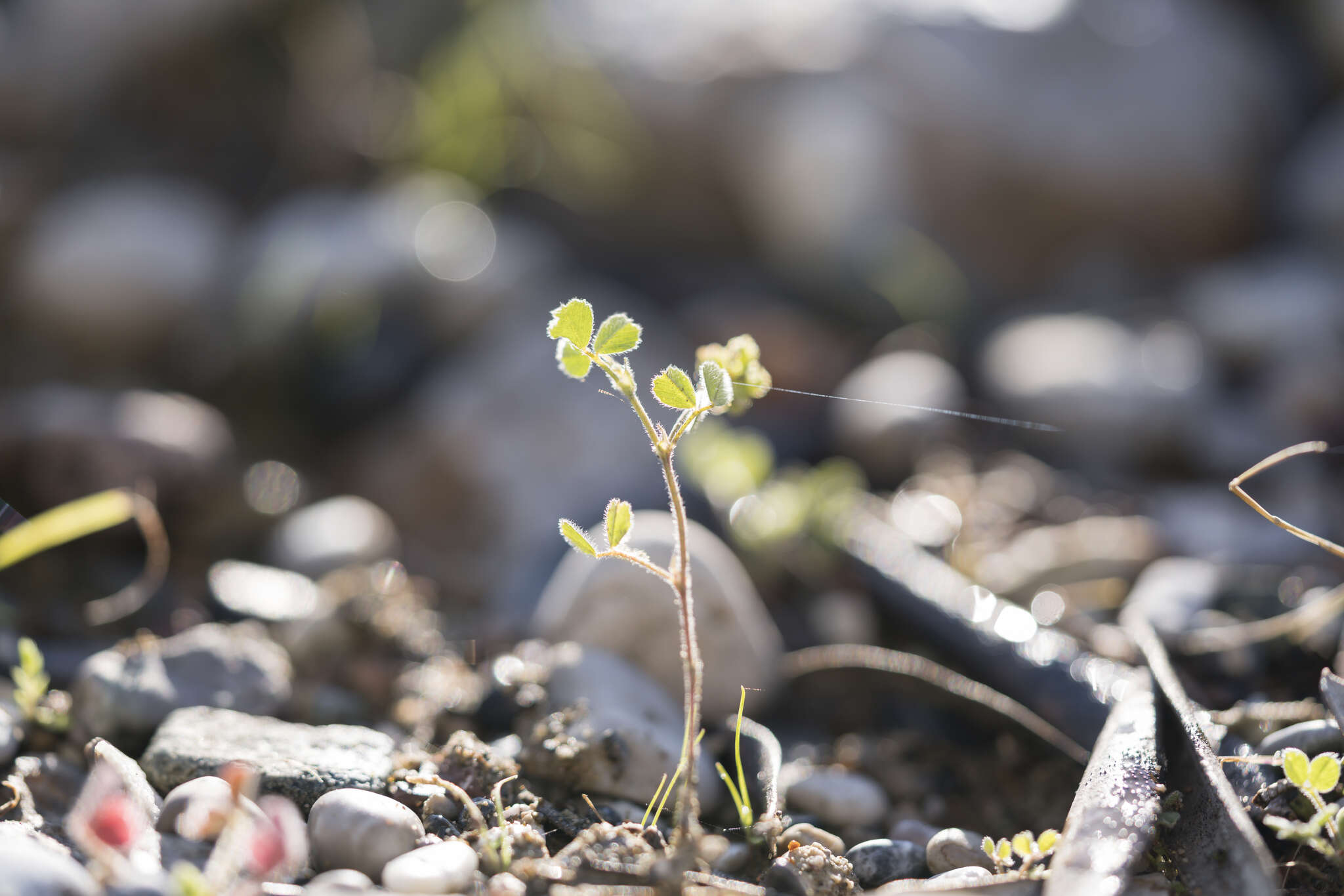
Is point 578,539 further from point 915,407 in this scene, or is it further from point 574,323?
point 915,407

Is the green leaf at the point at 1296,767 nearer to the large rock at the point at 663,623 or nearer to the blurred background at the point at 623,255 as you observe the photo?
the large rock at the point at 663,623

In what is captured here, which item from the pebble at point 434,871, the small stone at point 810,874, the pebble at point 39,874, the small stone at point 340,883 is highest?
the small stone at point 810,874

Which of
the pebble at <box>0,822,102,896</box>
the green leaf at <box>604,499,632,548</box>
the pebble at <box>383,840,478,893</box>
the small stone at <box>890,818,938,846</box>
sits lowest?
the pebble at <box>0,822,102,896</box>

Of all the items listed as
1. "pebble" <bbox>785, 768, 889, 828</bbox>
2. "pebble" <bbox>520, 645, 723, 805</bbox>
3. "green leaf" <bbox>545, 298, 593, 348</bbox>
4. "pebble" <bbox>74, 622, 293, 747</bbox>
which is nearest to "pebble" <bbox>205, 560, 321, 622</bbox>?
"pebble" <bbox>74, 622, 293, 747</bbox>

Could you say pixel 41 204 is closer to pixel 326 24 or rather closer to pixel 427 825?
pixel 326 24

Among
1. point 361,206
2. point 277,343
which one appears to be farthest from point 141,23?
point 277,343

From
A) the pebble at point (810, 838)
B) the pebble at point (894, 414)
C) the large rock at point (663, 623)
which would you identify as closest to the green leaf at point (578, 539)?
the pebble at point (810, 838)

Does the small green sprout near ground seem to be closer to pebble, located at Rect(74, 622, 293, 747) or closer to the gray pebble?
the gray pebble
